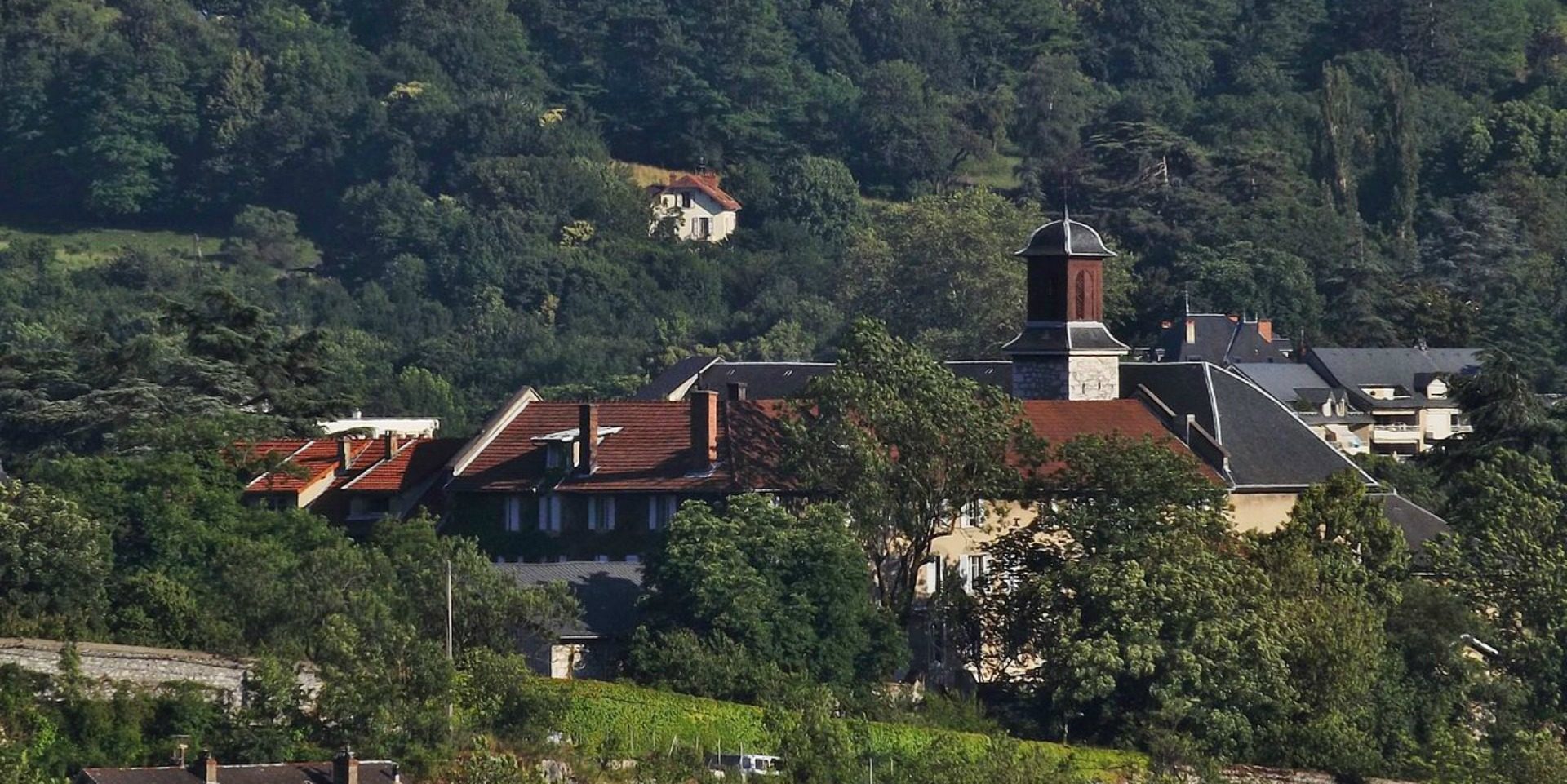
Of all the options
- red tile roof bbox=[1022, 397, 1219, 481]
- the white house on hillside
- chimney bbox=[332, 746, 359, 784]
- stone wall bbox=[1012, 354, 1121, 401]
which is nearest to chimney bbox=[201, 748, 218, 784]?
chimney bbox=[332, 746, 359, 784]

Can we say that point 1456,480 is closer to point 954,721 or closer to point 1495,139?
point 954,721

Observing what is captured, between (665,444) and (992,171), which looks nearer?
(665,444)

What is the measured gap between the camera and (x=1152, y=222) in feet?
362

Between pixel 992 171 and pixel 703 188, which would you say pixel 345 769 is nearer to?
pixel 703 188

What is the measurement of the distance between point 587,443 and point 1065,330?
11773mm

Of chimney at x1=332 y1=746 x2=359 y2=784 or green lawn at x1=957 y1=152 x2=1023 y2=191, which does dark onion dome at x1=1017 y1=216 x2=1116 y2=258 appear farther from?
green lawn at x1=957 y1=152 x2=1023 y2=191

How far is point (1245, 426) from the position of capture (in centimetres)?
6100

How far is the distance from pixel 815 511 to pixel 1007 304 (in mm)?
43529

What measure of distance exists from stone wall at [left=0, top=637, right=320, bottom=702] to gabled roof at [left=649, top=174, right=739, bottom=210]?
89791 millimetres

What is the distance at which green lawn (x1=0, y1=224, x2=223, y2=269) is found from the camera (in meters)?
131

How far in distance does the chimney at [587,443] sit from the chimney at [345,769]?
46.2 ft

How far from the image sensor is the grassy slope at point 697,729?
47438mm

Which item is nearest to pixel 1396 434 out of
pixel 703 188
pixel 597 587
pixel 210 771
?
pixel 597 587

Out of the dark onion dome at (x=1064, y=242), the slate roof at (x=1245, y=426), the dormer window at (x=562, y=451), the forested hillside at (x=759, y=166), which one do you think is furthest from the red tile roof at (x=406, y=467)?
the forested hillside at (x=759, y=166)
